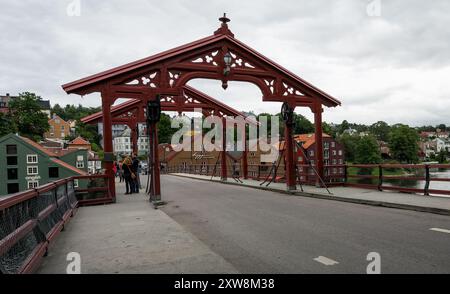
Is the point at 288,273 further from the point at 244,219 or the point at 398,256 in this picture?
the point at 244,219

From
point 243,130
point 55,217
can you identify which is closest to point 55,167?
point 243,130

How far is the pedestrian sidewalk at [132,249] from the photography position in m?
4.38

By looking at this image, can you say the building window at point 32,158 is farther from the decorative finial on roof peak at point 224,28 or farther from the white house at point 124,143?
the white house at point 124,143

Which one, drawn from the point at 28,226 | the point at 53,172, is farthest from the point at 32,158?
the point at 28,226

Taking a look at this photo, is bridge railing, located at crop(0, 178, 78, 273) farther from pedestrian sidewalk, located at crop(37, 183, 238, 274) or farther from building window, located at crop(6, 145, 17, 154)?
building window, located at crop(6, 145, 17, 154)

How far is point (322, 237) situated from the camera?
5.93m

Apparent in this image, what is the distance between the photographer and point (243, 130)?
2148 centimetres

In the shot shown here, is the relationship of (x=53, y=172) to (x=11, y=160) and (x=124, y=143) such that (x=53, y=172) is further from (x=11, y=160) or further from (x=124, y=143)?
(x=124, y=143)

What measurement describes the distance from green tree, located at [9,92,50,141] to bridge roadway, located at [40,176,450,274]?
8385 cm

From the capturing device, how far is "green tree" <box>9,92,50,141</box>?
80000 mm

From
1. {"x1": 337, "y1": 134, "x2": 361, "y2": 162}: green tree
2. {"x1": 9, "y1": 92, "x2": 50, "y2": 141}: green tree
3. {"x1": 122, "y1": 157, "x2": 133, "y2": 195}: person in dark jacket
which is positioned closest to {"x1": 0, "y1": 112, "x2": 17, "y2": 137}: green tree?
{"x1": 9, "y1": 92, "x2": 50, "y2": 141}: green tree

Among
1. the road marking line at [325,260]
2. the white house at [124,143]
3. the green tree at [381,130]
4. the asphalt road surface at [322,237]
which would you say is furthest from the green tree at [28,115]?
the green tree at [381,130]

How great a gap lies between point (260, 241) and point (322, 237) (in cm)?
112
